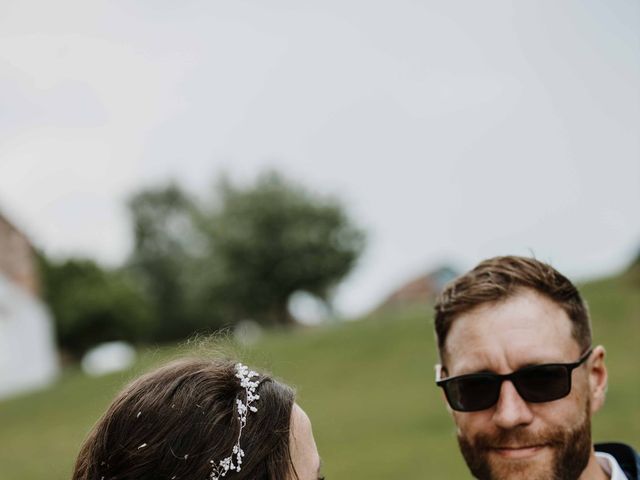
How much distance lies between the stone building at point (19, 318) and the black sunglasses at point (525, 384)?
1228 inches

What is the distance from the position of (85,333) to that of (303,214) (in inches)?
701

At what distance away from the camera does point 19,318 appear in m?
33.7

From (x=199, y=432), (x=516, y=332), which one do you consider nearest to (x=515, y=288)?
(x=516, y=332)

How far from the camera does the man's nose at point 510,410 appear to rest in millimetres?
3170

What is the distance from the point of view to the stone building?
3281 cm

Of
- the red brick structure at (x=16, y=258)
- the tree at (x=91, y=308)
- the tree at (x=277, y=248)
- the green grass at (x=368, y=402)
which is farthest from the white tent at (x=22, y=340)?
the tree at (x=91, y=308)

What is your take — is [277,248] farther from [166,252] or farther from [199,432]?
[199,432]

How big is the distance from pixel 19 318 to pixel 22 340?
1.00 meters

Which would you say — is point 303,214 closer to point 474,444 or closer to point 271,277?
point 271,277

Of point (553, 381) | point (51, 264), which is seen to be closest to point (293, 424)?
point (553, 381)

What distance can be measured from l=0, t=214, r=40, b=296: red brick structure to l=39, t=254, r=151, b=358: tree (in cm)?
1742

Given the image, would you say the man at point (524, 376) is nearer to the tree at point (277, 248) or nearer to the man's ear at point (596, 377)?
the man's ear at point (596, 377)

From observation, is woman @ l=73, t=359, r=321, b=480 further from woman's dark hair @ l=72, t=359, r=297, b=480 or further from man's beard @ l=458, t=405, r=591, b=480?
man's beard @ l=458, t=405, r=591, b=480

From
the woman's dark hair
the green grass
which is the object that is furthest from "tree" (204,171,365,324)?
the woman's dark hair
